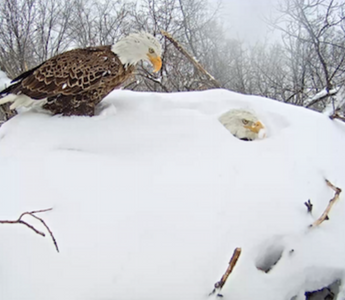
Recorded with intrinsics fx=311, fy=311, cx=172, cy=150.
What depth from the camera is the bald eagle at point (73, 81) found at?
5.16ft

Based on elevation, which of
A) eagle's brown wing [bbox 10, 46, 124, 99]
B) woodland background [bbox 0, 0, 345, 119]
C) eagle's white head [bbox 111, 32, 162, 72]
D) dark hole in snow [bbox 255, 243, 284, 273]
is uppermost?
woodland background [bbox 0, 0, 345, 119]

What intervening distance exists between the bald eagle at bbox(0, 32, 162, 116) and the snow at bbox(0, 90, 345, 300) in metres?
0.12

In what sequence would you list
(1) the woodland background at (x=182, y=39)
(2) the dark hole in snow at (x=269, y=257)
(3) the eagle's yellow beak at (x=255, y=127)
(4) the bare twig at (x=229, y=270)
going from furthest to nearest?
(1) the woodland background at (x=182, y=39) < (3) the eagle's yellow beak at (x=255, y=127) < (2) the dark hole in snow at (x=269, y=257) < (4) the bare twig at (x=229, y=270)

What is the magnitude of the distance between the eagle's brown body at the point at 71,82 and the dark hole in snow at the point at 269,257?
1.08 m

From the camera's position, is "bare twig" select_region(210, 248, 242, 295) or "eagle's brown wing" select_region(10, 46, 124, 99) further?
"eagle's brown wing" select_region(10, 46, 124, 99)

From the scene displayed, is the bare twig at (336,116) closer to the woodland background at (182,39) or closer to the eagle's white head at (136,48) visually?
the eagle's white head at (136,48)

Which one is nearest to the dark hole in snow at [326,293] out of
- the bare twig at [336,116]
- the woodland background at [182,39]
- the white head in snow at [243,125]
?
the white head in snow at [243,125]

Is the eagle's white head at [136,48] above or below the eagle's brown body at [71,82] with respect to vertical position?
above

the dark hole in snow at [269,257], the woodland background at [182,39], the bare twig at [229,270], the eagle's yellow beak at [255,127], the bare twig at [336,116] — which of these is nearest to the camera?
the bare twig at [229,270]

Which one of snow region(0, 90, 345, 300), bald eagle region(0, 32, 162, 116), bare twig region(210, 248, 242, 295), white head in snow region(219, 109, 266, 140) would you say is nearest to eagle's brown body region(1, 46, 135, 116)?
bald eagle region(0, 32, 162, 116)

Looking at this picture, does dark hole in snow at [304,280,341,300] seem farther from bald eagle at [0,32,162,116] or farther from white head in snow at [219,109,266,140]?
bald eagle at [0,32,162,116]

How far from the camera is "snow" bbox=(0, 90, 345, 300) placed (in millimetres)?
880

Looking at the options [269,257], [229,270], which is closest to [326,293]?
[269,257]

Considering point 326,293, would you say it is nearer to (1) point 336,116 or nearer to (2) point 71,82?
(1) point 336,116
